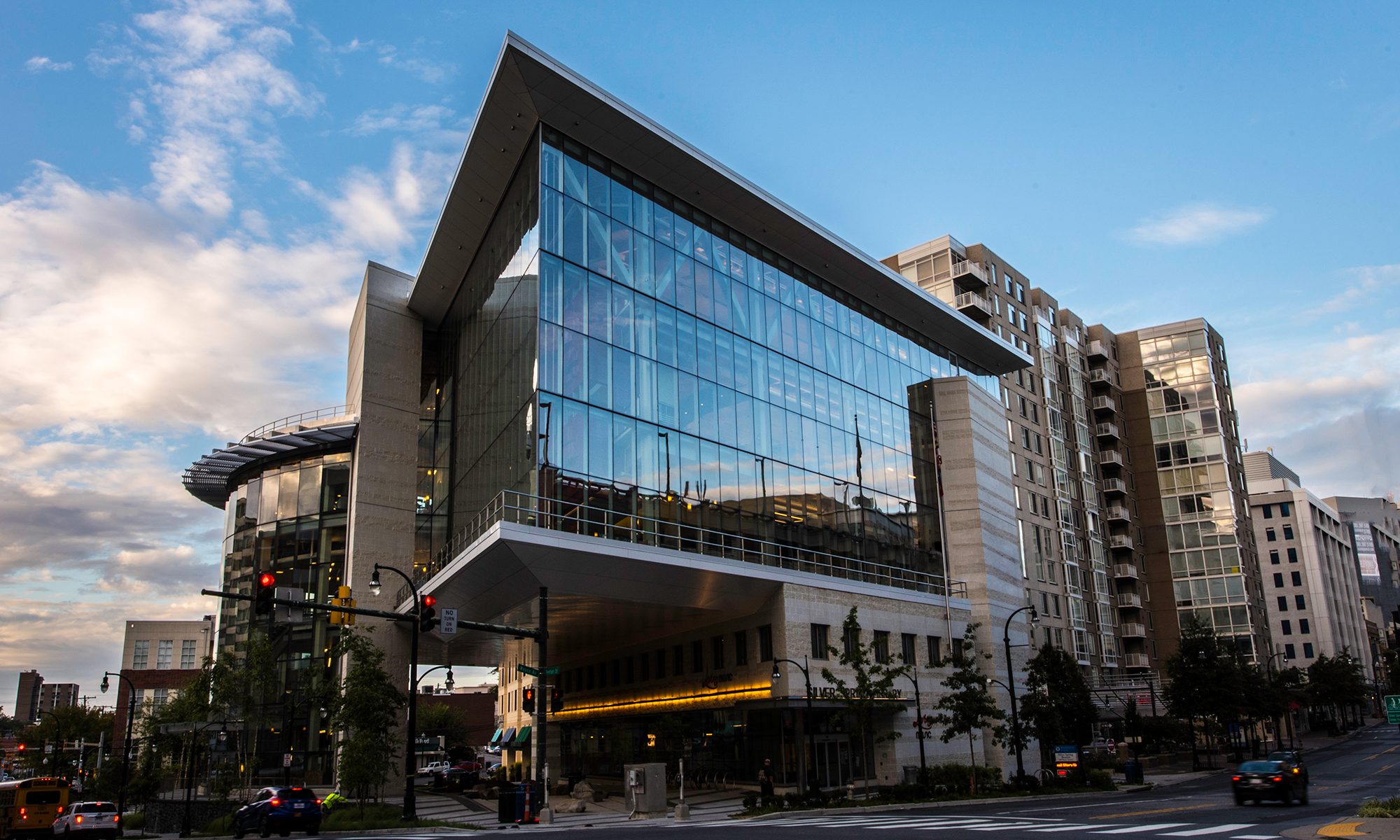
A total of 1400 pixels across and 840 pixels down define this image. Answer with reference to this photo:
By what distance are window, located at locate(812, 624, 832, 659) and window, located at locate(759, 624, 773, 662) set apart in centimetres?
208

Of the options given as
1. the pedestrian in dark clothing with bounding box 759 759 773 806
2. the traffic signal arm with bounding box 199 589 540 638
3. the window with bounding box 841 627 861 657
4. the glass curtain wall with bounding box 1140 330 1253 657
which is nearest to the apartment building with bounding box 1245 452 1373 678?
the glass curtain wall with bounding box 1140 330 1253 657

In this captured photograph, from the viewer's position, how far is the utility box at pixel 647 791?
36.5 metres

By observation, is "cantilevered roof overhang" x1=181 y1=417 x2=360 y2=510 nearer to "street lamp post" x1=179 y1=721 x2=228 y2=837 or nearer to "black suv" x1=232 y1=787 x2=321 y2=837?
"street lamp post" x1=179 y1=721 x2=228 y2=837

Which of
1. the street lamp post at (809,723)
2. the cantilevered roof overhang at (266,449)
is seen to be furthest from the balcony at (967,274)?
the cantilevered roof overhang at (266,449)

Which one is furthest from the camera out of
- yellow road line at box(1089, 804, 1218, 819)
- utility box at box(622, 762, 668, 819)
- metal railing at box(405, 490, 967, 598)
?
metal railing at box(405, 490, 967, 598)

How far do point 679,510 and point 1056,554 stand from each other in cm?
5135

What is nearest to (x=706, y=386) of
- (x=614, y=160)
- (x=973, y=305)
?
(x=614, y=160)

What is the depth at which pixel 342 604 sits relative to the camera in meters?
29.8

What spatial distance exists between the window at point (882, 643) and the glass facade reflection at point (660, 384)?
4.24 m

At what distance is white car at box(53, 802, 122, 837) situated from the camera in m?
36.6

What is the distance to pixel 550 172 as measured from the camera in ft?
134

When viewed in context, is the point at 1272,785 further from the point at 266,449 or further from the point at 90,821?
the point at 266,449

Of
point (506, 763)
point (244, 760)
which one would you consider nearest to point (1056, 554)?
point (506, 763)

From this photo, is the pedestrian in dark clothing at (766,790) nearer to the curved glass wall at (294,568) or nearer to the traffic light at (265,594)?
the traffic light at (265,594)
